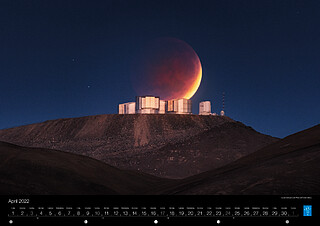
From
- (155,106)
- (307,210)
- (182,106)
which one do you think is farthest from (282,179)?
(182,106)

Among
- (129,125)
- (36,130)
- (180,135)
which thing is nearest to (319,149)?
(180,135)

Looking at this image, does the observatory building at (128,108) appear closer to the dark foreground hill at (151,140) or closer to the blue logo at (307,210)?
the dark foreground hill at (151,140)

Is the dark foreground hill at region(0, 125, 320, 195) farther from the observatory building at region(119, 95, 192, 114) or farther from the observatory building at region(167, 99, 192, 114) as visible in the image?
the observatory building at region(167, 99, 192, 114)

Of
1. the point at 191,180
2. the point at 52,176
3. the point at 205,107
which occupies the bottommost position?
the point at 191,180

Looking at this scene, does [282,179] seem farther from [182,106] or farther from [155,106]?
[182,106]

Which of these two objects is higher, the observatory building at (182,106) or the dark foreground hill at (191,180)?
→ the observatory building at (182,106)

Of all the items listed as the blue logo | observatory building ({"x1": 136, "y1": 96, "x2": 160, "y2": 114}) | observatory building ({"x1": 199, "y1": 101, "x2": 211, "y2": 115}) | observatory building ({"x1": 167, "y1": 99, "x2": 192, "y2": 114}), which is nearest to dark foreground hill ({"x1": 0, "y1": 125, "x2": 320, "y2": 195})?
the blue logo

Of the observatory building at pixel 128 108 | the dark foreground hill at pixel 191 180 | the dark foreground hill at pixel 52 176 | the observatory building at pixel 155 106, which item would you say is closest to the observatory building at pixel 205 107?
the observatory building at pixel 155 106
